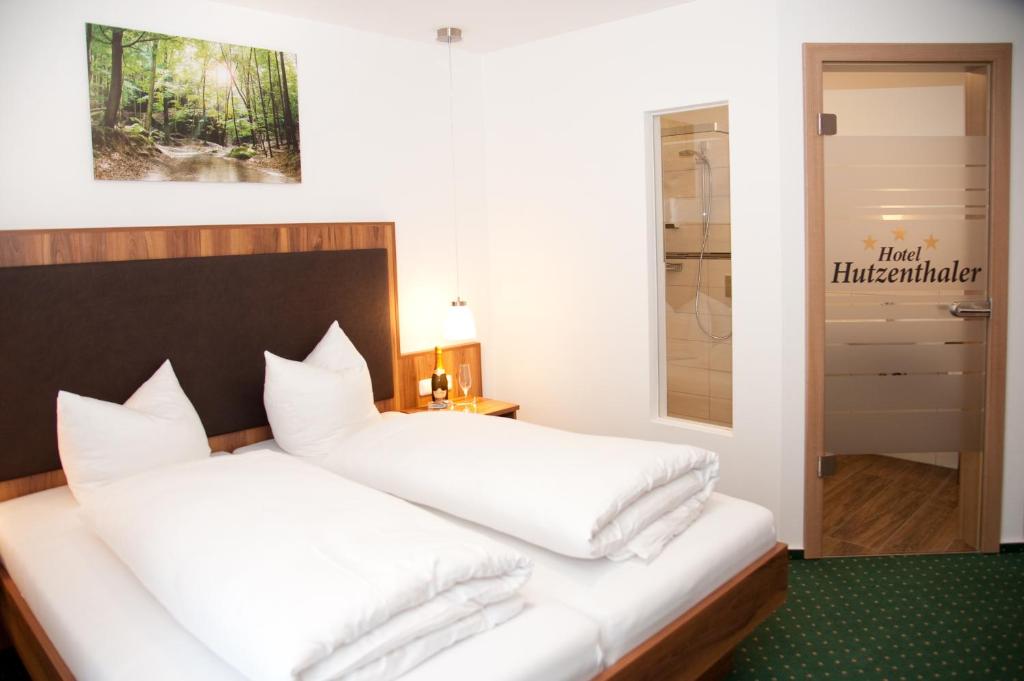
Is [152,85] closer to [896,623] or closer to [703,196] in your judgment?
[703,196]

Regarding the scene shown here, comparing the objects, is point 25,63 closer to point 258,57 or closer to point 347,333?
point 258,57

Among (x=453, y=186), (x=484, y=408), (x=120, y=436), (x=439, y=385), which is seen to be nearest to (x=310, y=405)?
(x=120, y=436)

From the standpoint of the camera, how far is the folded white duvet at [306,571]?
1.63 meters

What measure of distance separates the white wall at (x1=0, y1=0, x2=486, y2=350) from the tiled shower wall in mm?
1142

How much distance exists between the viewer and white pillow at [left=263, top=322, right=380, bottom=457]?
3.24 metres

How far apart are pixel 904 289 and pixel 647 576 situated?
205 centimetres

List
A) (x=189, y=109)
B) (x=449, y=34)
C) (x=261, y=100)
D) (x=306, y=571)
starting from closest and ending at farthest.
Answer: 1. (x=306, y=571)
2. (x=189, y=109)
3. (x=261, y=100)
4. (x=449, y=34)

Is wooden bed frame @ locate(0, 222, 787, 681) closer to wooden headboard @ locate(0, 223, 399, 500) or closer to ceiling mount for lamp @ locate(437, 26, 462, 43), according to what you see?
wooden headboard @ locate(0, 223, 399, 500)

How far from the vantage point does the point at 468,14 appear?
3619 millimetres

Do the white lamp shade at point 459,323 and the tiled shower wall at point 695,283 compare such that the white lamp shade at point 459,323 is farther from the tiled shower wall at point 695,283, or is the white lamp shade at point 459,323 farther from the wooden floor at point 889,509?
the wooden floor at point 889,509

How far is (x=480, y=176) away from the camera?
176 inches

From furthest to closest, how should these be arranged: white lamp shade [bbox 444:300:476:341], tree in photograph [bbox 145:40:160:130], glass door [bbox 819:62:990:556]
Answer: white lamp shade [bbox 444:300:476:341] < glass door [bbox 819:62:990:556] < tree in photograph [bbox 145:40:160:130]

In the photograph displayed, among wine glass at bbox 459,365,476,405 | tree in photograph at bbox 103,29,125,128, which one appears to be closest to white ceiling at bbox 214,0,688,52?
tree in photograph at bbox 103,29,125,128

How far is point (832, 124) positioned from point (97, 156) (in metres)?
2.95
